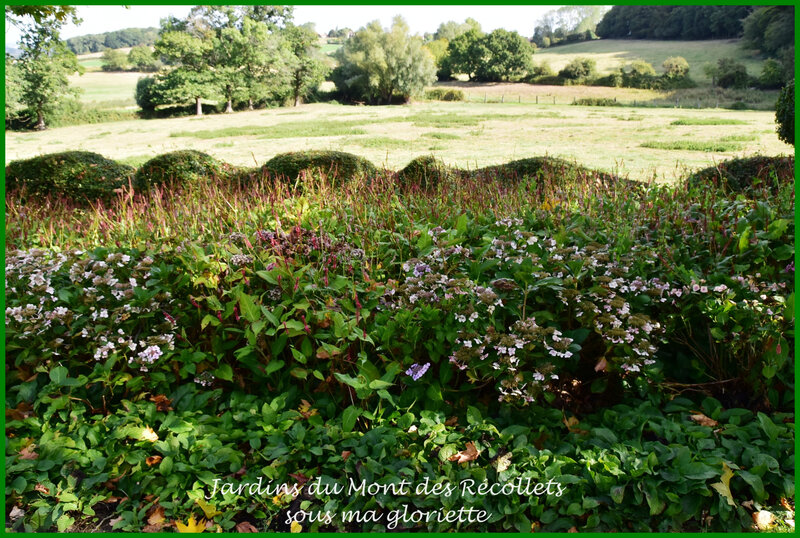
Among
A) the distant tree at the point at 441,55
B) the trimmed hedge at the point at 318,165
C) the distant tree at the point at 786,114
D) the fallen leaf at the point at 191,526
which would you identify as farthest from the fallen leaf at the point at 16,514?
the distant tree at the point at 441,55

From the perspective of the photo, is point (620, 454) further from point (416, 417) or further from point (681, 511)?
point (416, 417)

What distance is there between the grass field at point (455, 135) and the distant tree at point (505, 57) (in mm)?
8793

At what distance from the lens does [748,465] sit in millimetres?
2182

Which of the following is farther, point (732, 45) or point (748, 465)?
point (732, 45)

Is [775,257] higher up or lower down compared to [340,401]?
higher up

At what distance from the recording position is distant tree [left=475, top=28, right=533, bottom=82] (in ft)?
119

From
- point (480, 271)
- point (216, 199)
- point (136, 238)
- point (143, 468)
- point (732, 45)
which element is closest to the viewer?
point (143, 468)

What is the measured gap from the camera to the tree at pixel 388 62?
99.4ft

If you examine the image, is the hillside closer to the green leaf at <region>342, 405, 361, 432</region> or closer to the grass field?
the grass field

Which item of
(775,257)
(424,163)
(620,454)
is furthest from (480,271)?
(424,163)

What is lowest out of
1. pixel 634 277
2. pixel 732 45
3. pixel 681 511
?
pixel 681 511

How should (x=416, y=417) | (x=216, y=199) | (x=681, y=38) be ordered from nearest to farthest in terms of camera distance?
(x=416, y=417) → (x=216, y=199) → (x=681, y=38)

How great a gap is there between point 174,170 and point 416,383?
20.4 feet

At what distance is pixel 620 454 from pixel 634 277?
111 centimetres
